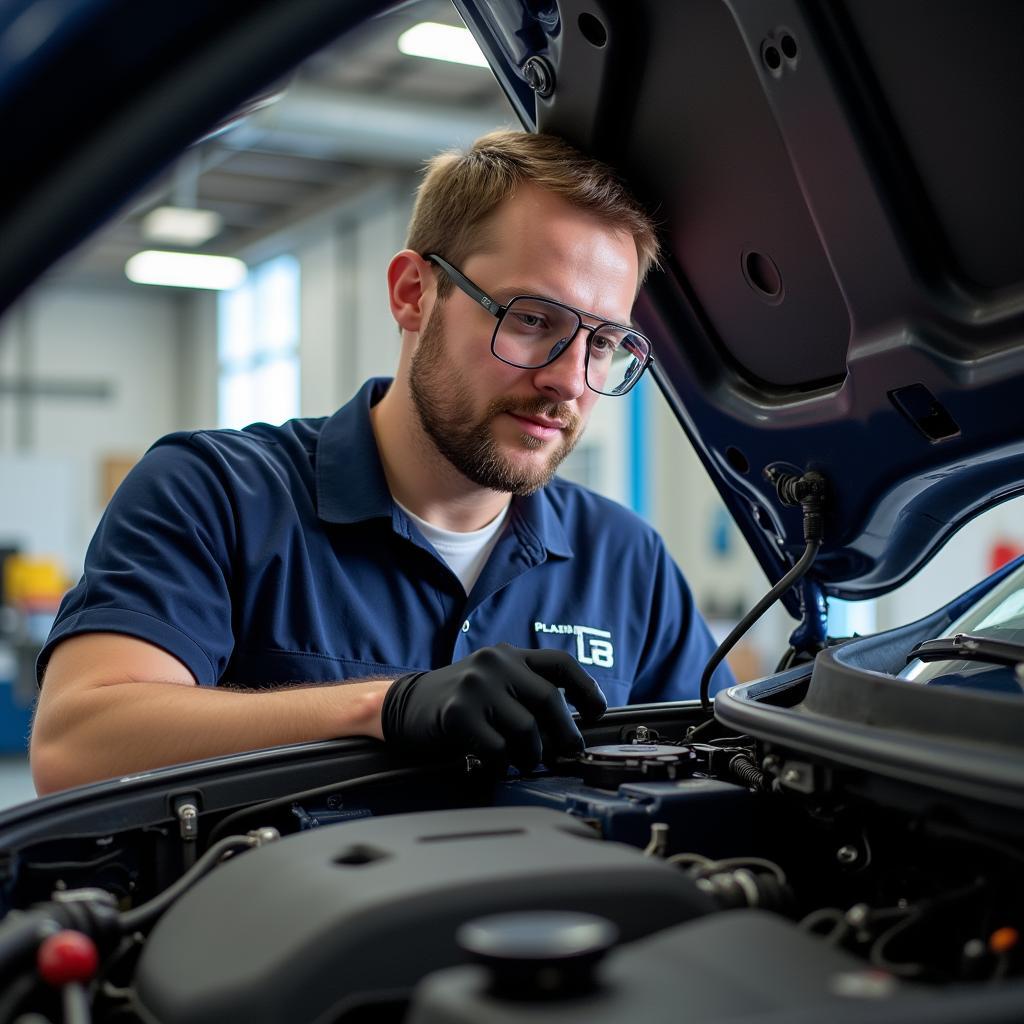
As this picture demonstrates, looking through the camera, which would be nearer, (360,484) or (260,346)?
(360,484)

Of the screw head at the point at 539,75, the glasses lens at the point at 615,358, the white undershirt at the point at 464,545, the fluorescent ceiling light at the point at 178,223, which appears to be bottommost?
the white undershirt at the point at 464,545

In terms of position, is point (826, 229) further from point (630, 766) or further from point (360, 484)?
point (360, 484)

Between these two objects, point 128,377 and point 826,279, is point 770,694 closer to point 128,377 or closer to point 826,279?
point 826,279

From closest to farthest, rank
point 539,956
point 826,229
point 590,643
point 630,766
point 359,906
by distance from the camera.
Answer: point 539,956
point 359,906
point 630,766
point 826,229
point 590,643

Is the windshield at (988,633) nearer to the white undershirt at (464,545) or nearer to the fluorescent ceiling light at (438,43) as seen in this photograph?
the white undershirt at (464,545)

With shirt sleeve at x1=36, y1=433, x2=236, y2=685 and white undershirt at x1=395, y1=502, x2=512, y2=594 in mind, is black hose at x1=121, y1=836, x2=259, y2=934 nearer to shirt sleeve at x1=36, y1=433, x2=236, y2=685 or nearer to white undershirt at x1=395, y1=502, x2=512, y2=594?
shirt sleeve at x1=36, y1=433, x2=236, y2=685

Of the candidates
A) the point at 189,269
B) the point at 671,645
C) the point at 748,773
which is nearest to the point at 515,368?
the point at 671,645

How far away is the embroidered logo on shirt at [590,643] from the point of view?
183 centimetres

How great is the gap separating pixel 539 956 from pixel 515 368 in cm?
113

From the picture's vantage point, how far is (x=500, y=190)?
5.34 feet

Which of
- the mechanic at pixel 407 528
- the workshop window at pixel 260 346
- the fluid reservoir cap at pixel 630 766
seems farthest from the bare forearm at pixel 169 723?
the workshop window at pixel 260 346

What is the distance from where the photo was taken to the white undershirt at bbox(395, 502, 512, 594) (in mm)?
1774

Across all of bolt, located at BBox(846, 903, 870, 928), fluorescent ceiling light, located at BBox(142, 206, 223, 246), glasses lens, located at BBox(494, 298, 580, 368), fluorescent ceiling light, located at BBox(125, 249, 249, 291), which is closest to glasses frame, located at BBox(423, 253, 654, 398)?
glasses lens, located at BBox(494, 298, 580, 368)

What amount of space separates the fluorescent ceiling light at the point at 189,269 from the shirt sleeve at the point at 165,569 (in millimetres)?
8364
